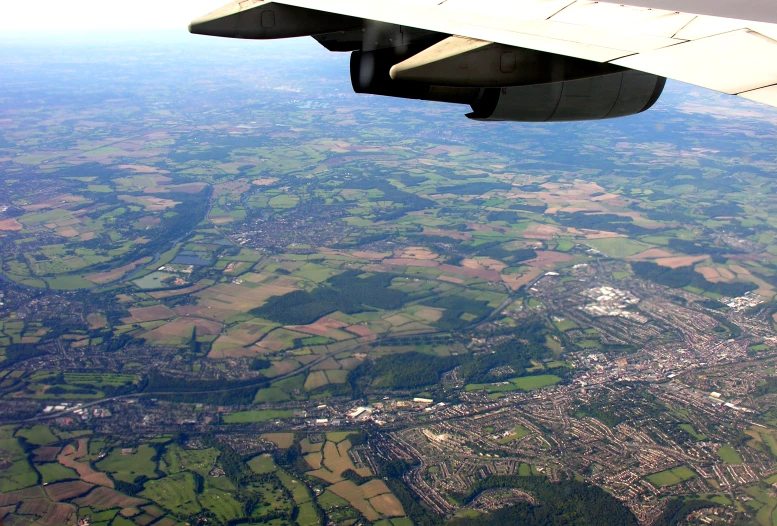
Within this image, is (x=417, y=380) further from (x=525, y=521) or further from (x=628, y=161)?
(x=628, y=161)

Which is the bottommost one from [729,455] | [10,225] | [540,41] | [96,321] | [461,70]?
[10,225]

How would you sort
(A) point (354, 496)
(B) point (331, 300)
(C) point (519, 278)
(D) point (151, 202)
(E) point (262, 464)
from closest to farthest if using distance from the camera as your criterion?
(A) point (354, 496), (E) point (262, 464), (B) point (331, 300), (C) point (519, 278), (D) point (151, 202)

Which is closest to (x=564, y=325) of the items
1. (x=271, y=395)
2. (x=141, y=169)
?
(x=271, y=395)

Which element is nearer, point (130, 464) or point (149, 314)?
point (130, 464)

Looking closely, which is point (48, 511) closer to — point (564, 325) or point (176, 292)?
point (176, 292)

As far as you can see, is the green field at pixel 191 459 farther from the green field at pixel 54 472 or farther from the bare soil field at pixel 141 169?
the bare soil field at pixel 141 169

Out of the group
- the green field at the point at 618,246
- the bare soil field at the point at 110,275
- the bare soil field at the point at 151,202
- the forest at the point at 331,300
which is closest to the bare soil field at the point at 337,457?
the forest at the point at 331,300

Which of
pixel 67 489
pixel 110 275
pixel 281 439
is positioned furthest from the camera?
pixel 110 275
